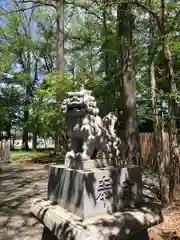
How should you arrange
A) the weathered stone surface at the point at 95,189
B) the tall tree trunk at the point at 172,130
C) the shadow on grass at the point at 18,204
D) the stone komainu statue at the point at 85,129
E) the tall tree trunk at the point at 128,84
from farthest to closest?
the tall tree trunk at the point at 128,84
the tall tree trunk at the point at 172,130
the shadow on grass at the point at 18,204
the stone komainu statue at the point at 85,129
the weathered stone surface at the point at 95,189

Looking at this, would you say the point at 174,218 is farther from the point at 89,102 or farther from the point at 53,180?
the point at 89,102

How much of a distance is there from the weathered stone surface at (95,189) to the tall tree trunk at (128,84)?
2.57 metres

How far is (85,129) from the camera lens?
3.28 metres

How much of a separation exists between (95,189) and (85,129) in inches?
26.1

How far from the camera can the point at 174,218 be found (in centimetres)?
494

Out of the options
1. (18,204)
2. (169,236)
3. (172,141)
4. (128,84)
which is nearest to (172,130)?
(172,141)

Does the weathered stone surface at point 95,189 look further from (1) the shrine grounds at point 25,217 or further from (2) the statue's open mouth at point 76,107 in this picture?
(1) the shrine grounds at point 25,217

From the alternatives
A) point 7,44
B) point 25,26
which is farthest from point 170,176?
point 25,26

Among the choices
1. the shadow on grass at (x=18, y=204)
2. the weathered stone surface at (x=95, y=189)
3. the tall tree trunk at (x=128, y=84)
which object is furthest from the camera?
the tall tree trunk at (x=128, y=84)

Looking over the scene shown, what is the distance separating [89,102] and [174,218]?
9.28 feet

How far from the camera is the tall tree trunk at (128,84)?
243 inches

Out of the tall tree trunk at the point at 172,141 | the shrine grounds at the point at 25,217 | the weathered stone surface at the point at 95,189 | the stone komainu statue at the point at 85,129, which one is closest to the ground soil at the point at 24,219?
the shrine grounds at the point at 25,217

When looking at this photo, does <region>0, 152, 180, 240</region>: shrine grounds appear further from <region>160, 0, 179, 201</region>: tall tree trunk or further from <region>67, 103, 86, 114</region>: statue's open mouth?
<region>67, 103, 86, 114</region>: statue's open mouth

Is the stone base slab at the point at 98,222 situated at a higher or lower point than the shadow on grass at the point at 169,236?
higher
